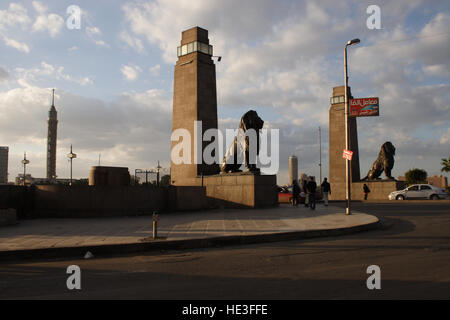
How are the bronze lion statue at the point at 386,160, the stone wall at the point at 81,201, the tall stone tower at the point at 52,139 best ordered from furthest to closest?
the tall stone tower at the point at 52,139, the bronze lion statue at the point at 386,160, the stone wall at the point at 81,201

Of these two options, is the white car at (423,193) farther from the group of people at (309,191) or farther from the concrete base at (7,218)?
the concrete base at (7,218)

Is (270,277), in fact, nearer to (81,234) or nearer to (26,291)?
(26,291)

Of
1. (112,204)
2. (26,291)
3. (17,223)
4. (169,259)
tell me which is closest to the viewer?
(26,291)

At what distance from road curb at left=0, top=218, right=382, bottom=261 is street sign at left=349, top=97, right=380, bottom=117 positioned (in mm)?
8969

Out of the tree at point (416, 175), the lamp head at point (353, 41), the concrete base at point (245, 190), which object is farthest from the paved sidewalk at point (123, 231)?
the tree at point (416, 175)

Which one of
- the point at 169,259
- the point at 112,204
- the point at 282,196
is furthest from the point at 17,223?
the point at 282,196

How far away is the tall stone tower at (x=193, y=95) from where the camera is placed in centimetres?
2316

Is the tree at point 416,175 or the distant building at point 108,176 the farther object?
the tree at point 416,175

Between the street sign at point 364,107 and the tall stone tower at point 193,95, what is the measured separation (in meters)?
8.97
